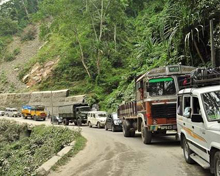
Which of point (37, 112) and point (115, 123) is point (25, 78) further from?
point (115, 123)

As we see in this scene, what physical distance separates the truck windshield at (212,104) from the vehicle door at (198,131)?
6.7 inches

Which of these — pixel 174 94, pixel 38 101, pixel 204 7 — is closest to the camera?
pixel 174 94

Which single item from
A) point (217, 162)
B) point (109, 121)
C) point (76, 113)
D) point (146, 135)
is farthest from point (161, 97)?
point (76, 113)

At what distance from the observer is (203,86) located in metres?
7.79

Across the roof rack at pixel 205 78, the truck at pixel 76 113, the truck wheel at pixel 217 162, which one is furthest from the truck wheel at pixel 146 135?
the truck at pixel 76 113

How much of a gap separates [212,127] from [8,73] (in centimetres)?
7289

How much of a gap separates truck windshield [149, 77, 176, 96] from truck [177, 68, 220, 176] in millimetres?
3774

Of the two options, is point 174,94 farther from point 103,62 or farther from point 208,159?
point 103,62

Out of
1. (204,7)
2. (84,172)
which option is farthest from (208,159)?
(204,7)

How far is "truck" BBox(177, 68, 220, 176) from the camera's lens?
6.23 meters

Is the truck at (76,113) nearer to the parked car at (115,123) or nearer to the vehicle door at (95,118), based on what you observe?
the vehicle door at (95,118)

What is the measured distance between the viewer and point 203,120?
6.70 meters

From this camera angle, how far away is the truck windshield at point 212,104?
262 inches

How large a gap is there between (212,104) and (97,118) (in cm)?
2375
